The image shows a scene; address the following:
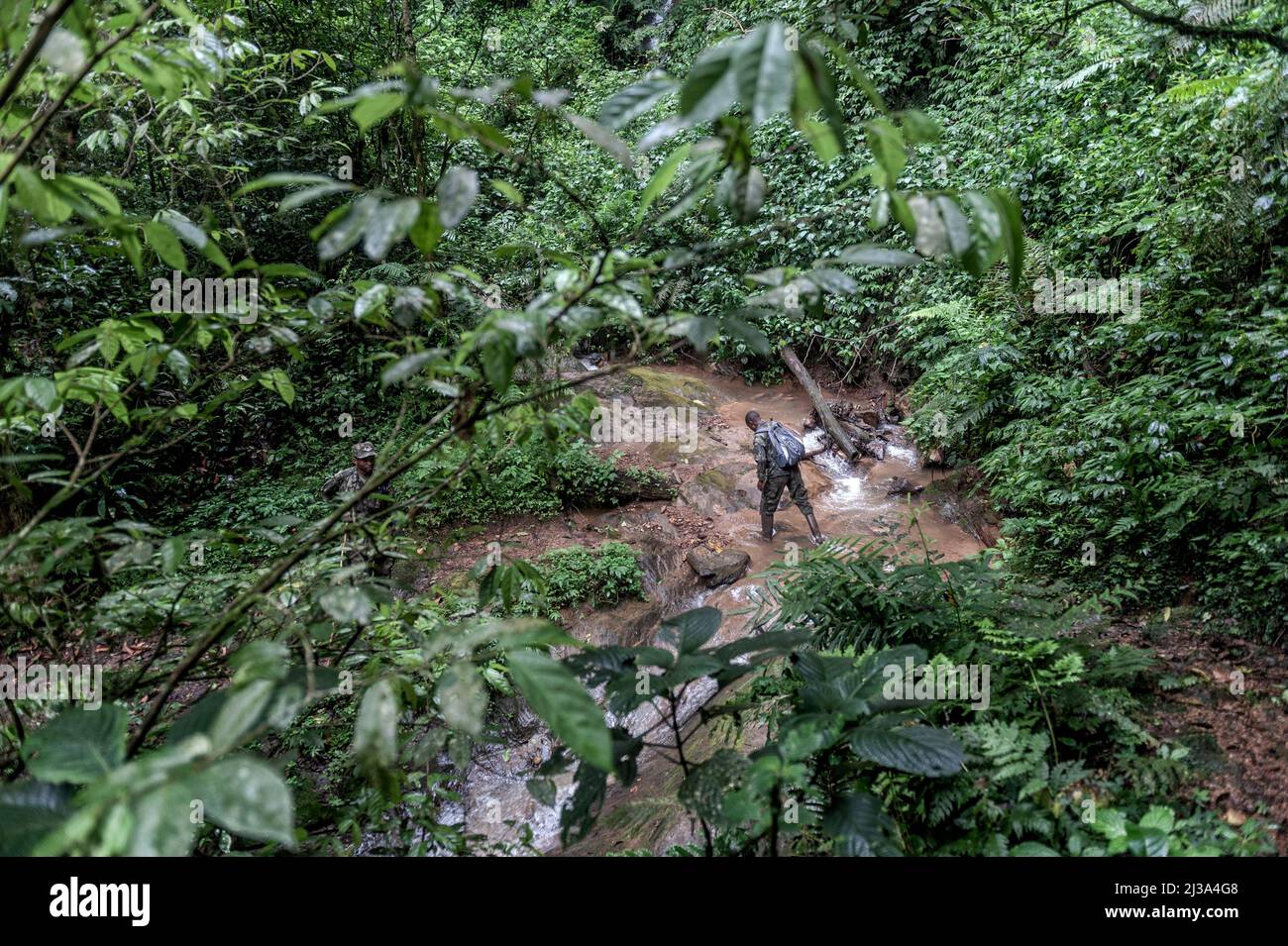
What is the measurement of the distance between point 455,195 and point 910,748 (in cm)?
153

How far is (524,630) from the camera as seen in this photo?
112cm

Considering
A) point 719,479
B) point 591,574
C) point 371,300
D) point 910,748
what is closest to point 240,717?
point 371,300

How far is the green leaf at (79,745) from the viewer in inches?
38.5

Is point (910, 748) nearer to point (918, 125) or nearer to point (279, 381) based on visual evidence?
point (918, 125)

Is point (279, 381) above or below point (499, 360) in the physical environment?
above

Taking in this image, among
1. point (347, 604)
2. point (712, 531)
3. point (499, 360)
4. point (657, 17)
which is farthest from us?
point (657, 17)

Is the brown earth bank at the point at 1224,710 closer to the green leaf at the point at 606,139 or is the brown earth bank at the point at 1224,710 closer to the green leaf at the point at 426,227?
the green leaf at the point at 606,139

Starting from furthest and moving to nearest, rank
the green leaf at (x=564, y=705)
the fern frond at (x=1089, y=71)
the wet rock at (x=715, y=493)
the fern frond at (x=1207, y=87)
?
the wet rock at (x=715, y=493), the fern frond at (x=1089, y=71), the fern frond at (x=1207, y=87), the green leaf at (x=564, y=705)

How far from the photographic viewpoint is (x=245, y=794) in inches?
29.4

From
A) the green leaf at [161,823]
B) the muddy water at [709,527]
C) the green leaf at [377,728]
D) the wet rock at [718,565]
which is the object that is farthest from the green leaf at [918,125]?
the wet rock at [718,565]

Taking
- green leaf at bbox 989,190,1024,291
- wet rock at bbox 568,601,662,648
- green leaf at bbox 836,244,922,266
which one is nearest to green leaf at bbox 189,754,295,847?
green leaf at bbox 836,244,922,266

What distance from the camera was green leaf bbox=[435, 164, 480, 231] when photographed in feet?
3.60

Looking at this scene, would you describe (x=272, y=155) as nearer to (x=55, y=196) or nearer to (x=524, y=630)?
(x=55, y=196)
